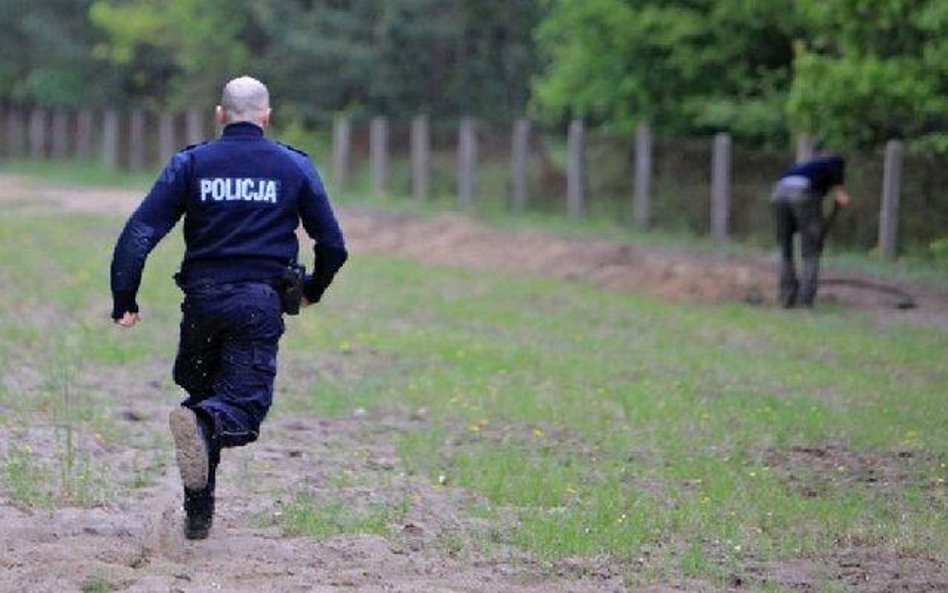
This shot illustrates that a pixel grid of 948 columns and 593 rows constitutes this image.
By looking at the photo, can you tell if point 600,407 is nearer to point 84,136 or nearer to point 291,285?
point 291,285

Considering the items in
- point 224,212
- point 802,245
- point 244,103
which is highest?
point 244,103

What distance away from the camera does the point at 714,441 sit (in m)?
11.4

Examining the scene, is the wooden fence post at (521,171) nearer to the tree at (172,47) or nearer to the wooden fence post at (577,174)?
the wooden fence post at (577,174)

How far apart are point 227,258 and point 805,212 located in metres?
12.5

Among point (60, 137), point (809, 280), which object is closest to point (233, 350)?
point (809, 280)

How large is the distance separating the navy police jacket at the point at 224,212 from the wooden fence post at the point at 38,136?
54945 mm

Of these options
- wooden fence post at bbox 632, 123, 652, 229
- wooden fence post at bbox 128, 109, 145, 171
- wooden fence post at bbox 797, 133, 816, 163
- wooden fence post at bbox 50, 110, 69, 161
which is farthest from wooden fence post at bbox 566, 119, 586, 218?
wooden fence post at bbox 50, 110, 69, 161

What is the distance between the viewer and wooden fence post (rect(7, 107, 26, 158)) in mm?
64125

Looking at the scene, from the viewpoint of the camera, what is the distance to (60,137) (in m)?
60.0

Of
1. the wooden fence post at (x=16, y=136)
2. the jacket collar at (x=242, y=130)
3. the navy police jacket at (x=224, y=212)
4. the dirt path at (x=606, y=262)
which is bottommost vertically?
the wooden fence post at (x=16, y=136)

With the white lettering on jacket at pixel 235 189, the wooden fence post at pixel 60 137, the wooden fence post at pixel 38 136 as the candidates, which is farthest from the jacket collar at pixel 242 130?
the wooden fence post at pixel 38 136

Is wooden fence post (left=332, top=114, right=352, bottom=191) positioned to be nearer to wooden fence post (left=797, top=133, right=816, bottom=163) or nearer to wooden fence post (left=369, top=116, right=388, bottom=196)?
wooden fence post (left=369, top=116, right=388, bottom=196)

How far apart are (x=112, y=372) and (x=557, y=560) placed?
6672 mm

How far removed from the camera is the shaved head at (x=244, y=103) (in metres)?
7.99
